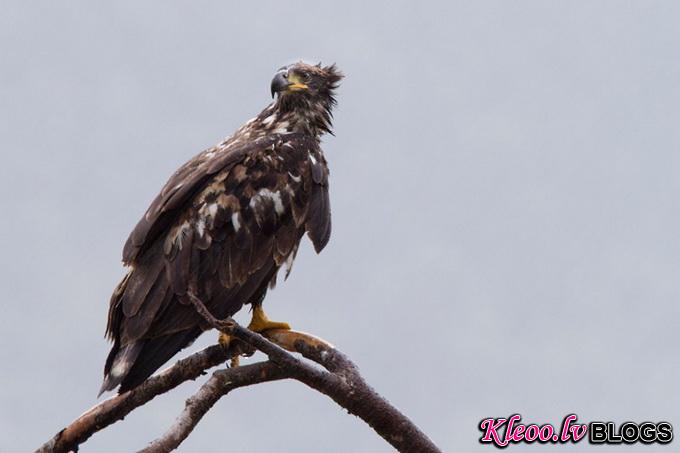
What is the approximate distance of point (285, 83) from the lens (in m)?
8.69

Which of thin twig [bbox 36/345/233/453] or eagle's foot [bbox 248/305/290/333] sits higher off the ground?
eagle's foot [bbox 248/305/290/333]

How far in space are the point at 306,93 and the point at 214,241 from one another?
1.97 m

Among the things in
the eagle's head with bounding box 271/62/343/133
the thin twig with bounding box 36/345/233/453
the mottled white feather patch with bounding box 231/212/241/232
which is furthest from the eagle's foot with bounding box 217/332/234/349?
the eagle's head with bounding box 271/62/343/133

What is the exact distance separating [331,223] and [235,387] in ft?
7.49

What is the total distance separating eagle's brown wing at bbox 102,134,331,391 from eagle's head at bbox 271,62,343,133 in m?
0.56

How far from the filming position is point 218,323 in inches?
220

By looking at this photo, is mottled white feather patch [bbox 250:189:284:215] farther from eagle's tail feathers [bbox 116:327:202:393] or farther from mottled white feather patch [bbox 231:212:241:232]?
eagle's tail feathers [bbox 116:327:202:393]

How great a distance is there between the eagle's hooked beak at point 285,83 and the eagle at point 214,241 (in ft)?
1.50

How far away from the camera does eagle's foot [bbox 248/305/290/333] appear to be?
7.20 m

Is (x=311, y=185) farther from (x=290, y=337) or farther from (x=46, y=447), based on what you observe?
(x=46, y=447)

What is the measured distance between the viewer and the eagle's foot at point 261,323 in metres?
7.20

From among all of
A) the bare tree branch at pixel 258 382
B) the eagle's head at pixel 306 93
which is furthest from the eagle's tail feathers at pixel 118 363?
the eagle's head at pixel 306 93

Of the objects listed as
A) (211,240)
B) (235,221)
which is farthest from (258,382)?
(235,221)

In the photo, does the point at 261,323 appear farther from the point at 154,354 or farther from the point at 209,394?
the point at 209,394
